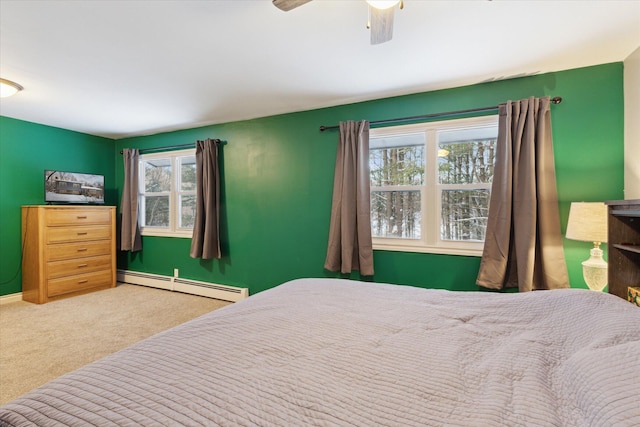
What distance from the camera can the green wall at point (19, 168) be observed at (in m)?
3.67

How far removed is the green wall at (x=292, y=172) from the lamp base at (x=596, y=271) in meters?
0.31

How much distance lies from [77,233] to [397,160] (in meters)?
4.24

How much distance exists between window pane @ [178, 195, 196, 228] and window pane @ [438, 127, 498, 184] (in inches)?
132

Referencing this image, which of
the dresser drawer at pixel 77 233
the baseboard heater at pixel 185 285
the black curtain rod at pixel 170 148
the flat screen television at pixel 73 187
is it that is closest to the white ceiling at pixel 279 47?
the black curtain rod at pixel 170 148

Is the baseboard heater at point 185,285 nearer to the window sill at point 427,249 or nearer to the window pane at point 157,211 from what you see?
the window pane at point 157,211

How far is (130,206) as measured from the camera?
177 inches

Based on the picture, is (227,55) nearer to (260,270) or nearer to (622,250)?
(260,270)

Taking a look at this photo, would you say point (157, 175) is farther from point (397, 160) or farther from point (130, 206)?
point (397, 160)

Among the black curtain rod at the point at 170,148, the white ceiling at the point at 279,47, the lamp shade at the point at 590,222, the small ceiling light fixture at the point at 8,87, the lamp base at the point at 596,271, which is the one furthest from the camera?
the black curtain rod at the point at 170,148

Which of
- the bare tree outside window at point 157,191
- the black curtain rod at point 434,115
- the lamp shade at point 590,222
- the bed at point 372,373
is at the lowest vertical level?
the bed at point 372,373

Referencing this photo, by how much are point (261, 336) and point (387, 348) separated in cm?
48

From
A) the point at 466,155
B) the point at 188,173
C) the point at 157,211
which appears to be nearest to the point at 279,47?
the point at 466,155

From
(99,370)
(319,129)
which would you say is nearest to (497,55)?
(319,129)

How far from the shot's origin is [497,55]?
7.14ft
